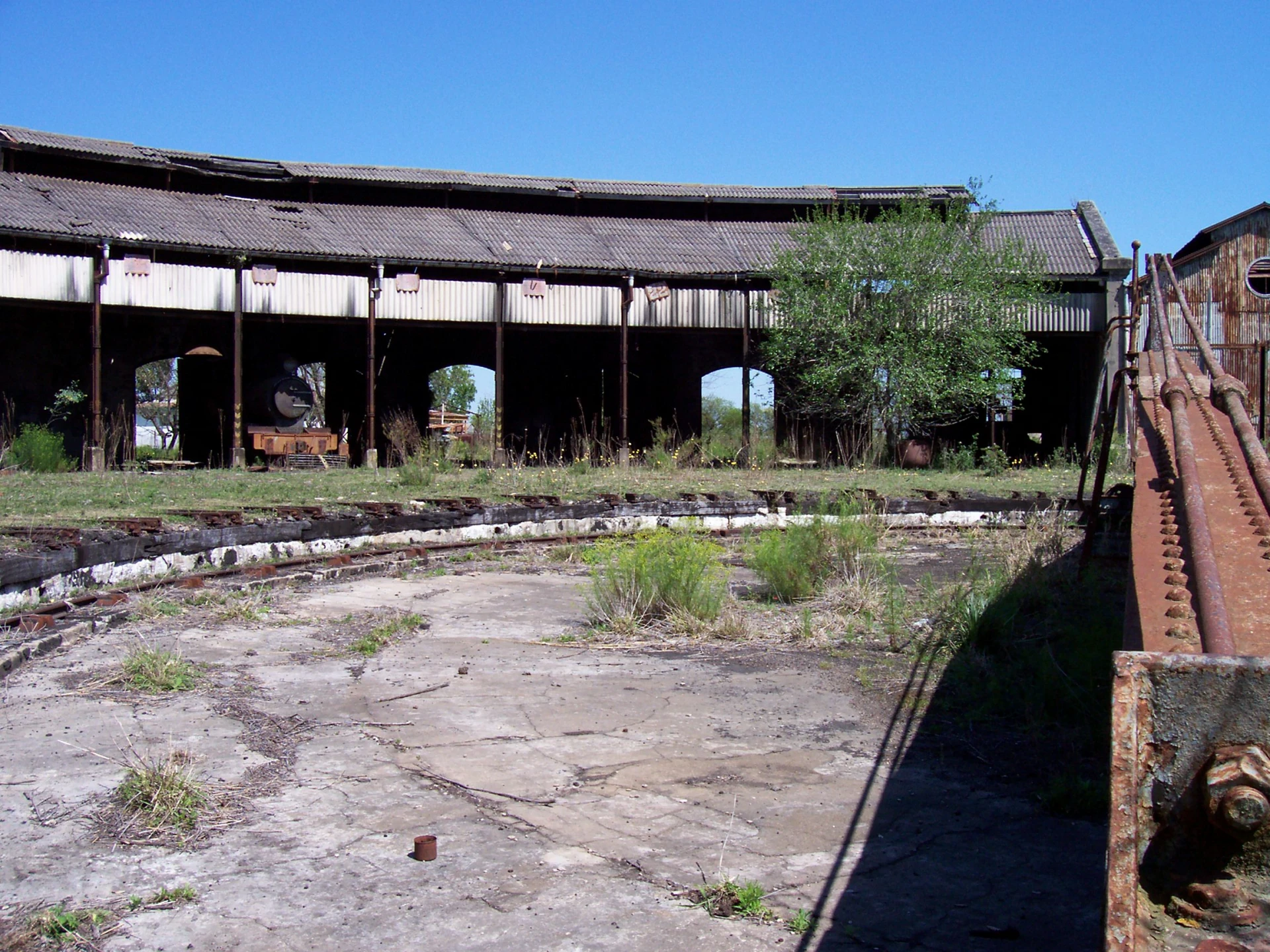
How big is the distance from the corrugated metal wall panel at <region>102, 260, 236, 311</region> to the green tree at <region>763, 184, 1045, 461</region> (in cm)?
1081

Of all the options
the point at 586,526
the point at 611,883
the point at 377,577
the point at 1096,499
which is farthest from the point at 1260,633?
the point at 586,526

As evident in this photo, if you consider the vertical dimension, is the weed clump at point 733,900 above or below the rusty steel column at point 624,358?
below

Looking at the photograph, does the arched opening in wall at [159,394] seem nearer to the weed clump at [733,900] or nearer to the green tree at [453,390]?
the green tree at [453,390]

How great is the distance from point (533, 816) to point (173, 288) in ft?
60.4

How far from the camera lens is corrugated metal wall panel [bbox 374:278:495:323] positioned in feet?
70.2

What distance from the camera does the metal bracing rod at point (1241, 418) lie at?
113 inches

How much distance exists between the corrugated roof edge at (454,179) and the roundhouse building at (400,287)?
7cm

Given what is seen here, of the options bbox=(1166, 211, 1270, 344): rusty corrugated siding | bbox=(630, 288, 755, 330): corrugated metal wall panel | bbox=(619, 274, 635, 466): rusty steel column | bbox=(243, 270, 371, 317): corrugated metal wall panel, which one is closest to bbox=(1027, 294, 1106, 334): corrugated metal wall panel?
bbox=(1166, 211, 1270, 344): rusty corrugated siding

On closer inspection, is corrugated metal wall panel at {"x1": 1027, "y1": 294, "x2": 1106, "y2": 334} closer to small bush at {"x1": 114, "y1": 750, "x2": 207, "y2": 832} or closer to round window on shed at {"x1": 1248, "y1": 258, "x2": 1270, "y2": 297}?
round window on shed at {"x1": 1248, "y1": 258, "x2": 1270, "y2": 297}

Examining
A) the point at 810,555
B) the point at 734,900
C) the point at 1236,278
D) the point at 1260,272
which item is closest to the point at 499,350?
the point at 810,555

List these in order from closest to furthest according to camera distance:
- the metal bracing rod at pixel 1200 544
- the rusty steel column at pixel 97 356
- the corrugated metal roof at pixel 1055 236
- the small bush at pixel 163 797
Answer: the metal bracing rod at pixel 1200 544 → the small bush at pixel 163 797 → the rusty steel column at pixel 97 356 → the corrugated metal roof at pixel 1055 236

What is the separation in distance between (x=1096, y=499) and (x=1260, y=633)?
5.41 meters

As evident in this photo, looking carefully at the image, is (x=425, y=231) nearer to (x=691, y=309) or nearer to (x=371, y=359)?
(x=371, y=359)

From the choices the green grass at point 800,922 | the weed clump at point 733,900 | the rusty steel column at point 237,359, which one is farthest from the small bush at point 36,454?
the green grass at point 800,922
